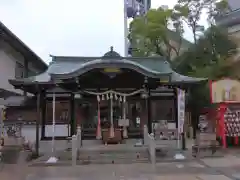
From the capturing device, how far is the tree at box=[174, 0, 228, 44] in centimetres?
2950

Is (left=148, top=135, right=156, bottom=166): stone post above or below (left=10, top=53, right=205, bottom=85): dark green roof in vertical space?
below

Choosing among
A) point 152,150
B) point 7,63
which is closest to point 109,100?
point 152,150

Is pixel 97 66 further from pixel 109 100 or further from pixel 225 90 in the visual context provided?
pixel 225 90

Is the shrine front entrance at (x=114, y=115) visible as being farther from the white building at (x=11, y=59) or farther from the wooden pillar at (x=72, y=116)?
the white building at (x=11, y=59)

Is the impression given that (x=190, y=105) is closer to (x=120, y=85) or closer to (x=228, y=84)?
(x=228, y=84)

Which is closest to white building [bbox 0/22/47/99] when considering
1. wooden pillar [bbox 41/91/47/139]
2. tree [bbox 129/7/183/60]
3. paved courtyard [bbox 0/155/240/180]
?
wooden pillar [bbox 41/91/47/139]

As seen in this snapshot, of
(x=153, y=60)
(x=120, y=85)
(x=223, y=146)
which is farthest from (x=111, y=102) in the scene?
(x=223, y=146)

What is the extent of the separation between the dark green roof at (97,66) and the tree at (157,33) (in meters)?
8.48

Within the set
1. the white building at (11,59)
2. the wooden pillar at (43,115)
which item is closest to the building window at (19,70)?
the white building at (11,59)

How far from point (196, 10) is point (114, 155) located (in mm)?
18621

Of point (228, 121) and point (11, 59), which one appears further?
point (11, 59)

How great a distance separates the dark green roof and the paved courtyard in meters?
4.99

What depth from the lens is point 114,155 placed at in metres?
15.9

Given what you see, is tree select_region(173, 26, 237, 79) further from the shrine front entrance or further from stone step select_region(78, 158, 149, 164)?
stone step select_region(78, 158, 149, 164)
